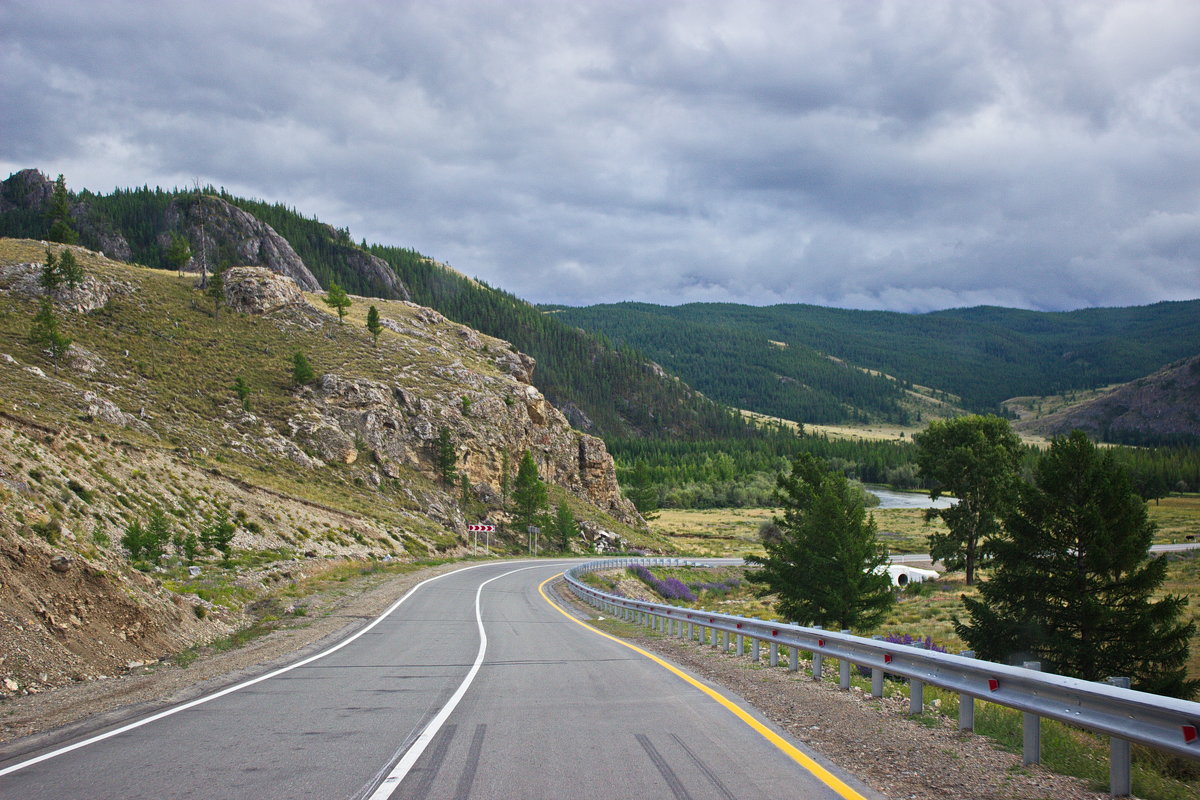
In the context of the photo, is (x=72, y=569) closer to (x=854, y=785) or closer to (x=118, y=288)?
(x=854, y=785)

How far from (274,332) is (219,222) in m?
91.2

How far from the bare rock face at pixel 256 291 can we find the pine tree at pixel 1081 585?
3657 inches

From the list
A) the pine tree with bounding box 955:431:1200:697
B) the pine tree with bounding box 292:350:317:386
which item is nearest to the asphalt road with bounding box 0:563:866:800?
the pine tree with bounding box 955:431:1200:697

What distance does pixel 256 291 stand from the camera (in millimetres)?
95688

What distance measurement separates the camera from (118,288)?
3253 inches

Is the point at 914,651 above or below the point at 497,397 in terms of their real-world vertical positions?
below

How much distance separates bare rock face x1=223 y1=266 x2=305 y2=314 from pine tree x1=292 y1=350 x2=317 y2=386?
81.8 ft

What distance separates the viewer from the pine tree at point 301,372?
239 ft

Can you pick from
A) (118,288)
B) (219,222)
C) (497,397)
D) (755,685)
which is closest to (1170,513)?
(497,397)

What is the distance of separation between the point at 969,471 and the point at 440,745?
42959mm

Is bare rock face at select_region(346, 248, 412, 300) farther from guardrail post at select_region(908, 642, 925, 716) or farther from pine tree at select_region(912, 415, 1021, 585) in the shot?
guardrail post at select_region(908, 642, 925, 716)

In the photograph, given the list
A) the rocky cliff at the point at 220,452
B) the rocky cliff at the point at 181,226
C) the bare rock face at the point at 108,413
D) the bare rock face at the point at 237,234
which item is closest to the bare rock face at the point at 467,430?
the rocky cliff at the point at 220,452

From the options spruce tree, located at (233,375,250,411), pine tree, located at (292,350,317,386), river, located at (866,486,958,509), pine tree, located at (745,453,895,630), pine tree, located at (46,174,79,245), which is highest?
pine tree, located at (46,174,79,245)

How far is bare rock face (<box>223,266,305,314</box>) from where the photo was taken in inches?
3698
